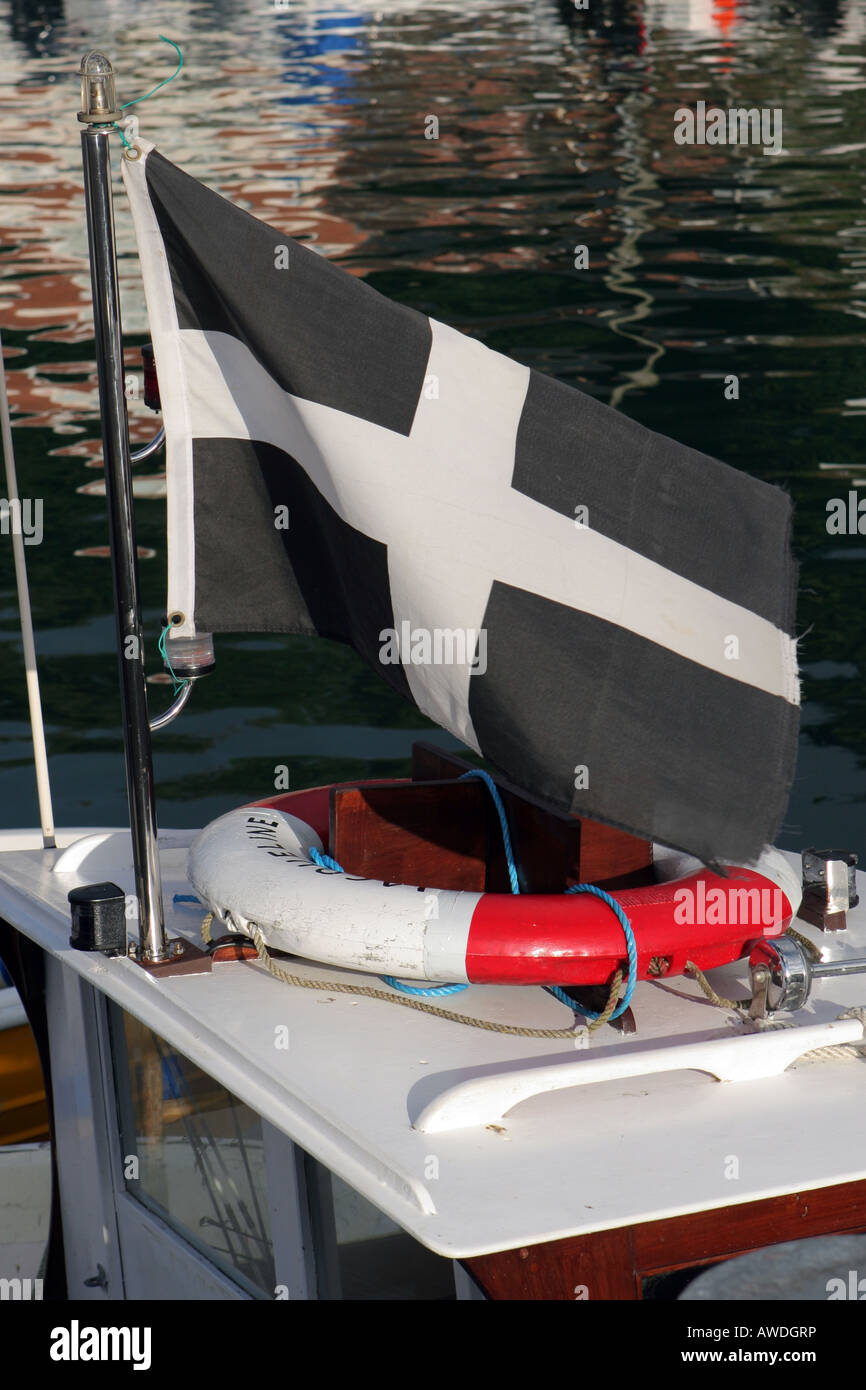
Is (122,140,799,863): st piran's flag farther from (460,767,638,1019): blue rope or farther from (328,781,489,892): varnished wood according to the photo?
(328,781,489,892): varnished wood

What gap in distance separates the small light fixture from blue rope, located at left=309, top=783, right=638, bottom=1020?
1.42 metres

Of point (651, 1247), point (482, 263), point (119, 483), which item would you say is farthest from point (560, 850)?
point (482, 263)

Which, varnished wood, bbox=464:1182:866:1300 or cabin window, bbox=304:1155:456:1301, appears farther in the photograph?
cabin window, bbox=304:1155:456:1301

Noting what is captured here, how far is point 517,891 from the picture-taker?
3.43 m

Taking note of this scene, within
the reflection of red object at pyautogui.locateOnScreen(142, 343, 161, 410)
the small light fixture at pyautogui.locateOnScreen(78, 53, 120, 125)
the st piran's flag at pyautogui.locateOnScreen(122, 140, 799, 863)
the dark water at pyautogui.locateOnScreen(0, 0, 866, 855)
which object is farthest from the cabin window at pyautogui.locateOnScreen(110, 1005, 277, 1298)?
the dark water at pyautogui.locateOnScreen(0, 0, 866, 855)

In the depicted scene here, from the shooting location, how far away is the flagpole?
9.87ft

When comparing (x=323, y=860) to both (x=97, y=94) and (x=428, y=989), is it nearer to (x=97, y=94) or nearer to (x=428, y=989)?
(x=428, y=989)

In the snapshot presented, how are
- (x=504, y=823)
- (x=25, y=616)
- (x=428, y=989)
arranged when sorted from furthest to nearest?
(x=25, y=616)
(x=504, y=823)
(x=428, y=989)

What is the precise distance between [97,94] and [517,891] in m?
1.70

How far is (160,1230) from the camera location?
11.1ft

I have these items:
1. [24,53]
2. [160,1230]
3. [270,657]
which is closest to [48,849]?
[160,1230]

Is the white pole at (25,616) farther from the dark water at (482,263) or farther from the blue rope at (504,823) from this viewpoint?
the dark water at (482,263)

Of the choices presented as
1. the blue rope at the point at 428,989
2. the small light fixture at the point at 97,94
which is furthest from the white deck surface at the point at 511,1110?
the small light fixture at the point at 97,94

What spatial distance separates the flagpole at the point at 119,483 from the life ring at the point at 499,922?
14 cm
